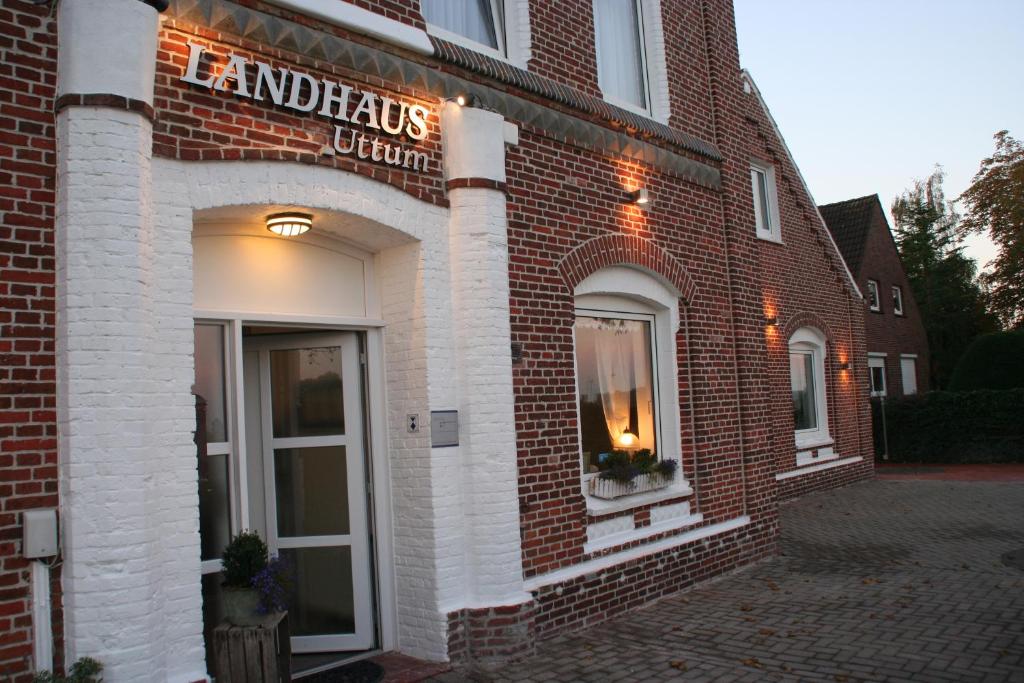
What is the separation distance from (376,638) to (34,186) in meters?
3.97

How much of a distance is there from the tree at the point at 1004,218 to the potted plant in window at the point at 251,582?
32052mm

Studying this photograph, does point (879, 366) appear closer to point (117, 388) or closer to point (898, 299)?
point (898, 299)

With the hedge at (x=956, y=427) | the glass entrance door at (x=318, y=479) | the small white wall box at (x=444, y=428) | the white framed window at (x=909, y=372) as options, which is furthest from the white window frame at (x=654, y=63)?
the white framed window at (x=909, y=372)

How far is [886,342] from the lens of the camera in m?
24.1

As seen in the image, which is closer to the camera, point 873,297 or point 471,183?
point 471,183

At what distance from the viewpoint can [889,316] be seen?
24516 millimetres

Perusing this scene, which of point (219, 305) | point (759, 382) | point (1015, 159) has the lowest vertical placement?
point (759, 382)

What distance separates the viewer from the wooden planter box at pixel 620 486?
7548 millimetres

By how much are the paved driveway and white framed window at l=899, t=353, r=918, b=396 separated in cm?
1508

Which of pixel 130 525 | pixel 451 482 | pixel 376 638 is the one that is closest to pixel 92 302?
pixel 130 525

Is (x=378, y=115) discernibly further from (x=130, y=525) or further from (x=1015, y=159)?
(x=1015, y=159)

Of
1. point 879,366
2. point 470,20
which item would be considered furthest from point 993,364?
point 470,20

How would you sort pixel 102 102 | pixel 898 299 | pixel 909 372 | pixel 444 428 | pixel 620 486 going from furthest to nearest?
pixel 898 299, pixel 909 372, pixel 620 486, pixel 444 428, pixel 102 102

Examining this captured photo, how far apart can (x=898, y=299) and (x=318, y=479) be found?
23.6m
